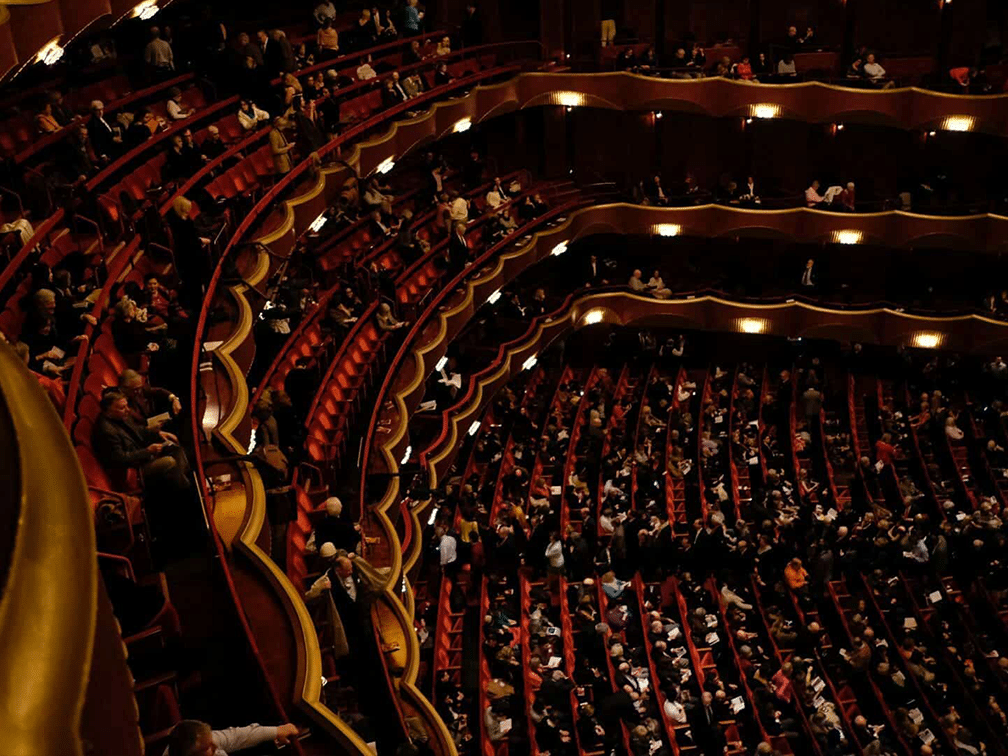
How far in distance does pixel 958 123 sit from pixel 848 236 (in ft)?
6.93

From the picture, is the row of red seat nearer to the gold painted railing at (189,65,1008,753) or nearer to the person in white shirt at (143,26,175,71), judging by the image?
the gold painted railing at (189,65,1008,753)

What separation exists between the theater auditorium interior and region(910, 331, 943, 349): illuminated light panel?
5 cm

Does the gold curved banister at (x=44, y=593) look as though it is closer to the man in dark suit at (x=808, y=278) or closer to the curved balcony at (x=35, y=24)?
the curved balcony at (x=35, y=24)

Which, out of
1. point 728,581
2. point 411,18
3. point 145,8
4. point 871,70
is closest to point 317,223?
point 145,8

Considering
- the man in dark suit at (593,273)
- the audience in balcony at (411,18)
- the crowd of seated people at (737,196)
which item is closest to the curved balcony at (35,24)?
the audience in balcony at (411,18)

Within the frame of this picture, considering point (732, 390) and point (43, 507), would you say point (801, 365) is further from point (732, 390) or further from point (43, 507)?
point (43, 507)

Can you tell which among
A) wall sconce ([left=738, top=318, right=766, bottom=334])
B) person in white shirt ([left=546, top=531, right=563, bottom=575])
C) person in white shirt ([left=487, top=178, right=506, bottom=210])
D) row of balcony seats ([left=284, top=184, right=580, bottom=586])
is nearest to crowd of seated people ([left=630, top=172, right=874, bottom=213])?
wall sconce ([left=738, top=318, right=766, bottom=334])

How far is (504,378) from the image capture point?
40.0 feet

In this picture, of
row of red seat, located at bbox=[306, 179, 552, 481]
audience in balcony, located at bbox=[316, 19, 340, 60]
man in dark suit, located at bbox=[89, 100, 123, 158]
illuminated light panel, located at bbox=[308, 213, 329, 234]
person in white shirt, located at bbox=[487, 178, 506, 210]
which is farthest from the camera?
person in white shirt, located at bbox=[487, 178, 506, 210]

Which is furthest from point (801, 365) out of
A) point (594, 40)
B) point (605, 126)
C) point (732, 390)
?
point (594, 40)

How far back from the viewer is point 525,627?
30.0 ft

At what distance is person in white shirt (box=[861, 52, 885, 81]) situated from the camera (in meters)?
13.4

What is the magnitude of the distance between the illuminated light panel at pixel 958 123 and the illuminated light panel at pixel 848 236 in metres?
1.85

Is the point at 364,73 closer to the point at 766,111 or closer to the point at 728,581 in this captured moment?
the point at 766,111
